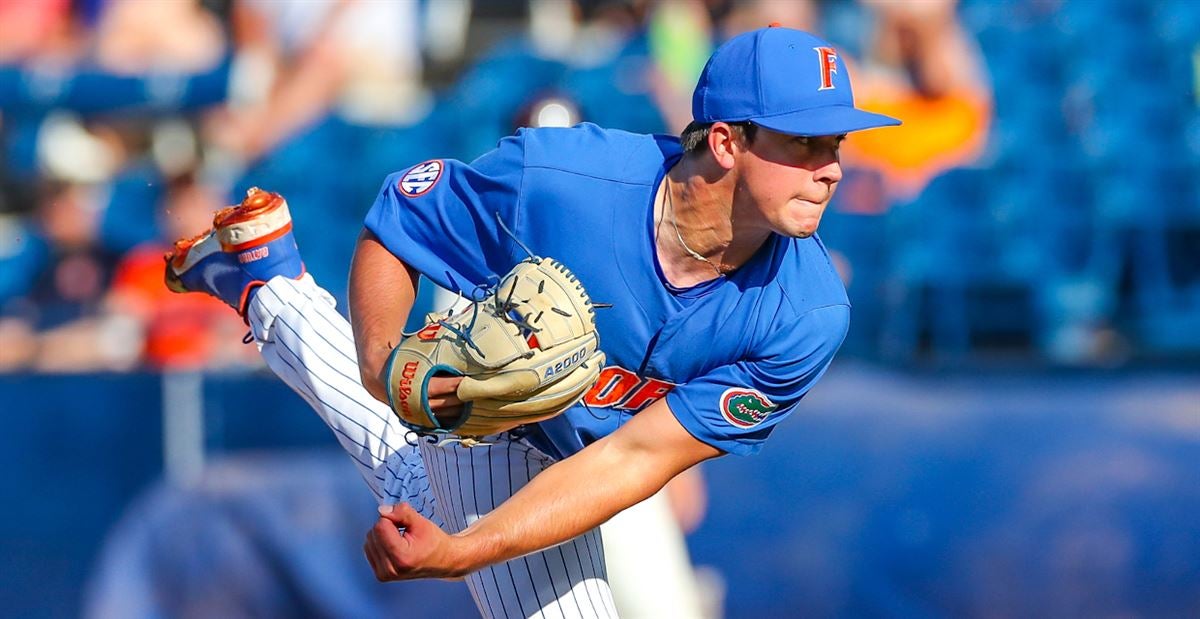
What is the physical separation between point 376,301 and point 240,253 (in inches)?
23.6

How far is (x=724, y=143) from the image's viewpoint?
2564 millimetres

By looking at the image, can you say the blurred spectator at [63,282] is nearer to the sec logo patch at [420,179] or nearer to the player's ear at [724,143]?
the sec logo patch at [420,179]

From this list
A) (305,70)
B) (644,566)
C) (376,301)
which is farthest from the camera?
(305,70)

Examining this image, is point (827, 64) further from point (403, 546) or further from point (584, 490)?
point (403, 546)

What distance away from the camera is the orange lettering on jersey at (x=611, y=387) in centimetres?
279

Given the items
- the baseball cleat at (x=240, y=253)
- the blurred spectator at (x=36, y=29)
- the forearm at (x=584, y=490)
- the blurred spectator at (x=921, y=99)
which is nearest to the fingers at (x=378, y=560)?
the forearm at (x=584, y=490)

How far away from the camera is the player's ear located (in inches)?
100

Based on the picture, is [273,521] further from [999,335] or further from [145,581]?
[999,335]

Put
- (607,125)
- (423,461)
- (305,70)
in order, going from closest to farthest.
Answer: (423,461) → (607,125) → (305,70)

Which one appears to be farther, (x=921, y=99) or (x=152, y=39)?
(x=152, y=39)

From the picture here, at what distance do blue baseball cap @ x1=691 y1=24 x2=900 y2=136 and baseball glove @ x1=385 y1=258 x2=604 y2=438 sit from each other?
0.44 metres

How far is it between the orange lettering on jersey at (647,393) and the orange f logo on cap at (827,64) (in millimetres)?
663

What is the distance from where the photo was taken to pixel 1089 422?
15.0ft

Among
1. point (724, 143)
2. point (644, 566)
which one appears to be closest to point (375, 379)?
point (724, 143)
